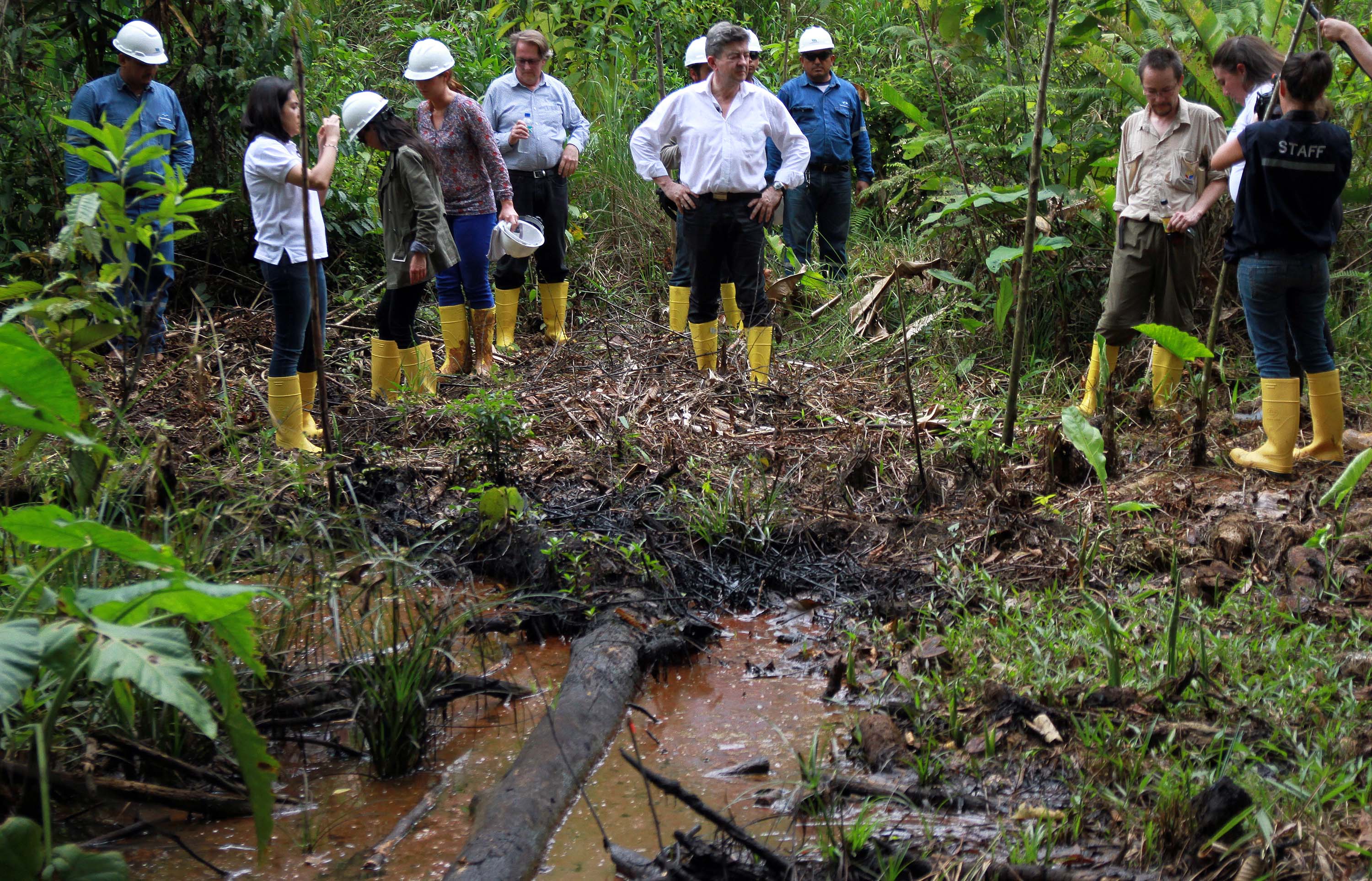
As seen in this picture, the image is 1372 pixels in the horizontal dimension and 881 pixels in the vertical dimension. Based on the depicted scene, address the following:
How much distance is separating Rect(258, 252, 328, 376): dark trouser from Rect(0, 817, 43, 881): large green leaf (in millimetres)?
3752

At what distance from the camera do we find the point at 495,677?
3672 millimetres

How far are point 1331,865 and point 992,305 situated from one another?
526 cm

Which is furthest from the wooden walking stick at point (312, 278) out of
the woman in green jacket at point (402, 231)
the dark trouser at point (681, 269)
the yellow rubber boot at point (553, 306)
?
the yellow rubber boot at point (553, 306)

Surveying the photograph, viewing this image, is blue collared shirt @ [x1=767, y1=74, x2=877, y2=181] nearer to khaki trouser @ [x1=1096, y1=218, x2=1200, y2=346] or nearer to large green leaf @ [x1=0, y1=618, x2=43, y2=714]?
khaki trouser @ [x1=1096, y1=218, x2=1200, y2=346]

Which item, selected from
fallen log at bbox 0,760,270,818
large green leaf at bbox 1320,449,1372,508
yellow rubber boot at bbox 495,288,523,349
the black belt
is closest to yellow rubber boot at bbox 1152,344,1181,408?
the black belt

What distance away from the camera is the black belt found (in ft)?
21.3

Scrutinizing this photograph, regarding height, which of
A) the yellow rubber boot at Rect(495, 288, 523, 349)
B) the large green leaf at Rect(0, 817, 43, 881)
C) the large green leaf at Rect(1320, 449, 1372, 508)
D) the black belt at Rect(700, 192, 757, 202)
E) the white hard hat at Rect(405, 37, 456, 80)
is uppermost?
the white hard hat at Rect(405, 37, 456, 80)

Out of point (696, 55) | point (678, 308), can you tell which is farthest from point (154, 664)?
point (696, 55)

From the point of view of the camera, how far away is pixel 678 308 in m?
7.96

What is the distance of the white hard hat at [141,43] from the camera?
6.62 meters

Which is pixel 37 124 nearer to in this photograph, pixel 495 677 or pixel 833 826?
pixel 495 677

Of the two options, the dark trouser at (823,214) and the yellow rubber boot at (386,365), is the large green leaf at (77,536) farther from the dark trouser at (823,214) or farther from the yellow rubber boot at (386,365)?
the dark trouser at (823,214)

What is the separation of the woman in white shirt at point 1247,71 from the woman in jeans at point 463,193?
4.03 m

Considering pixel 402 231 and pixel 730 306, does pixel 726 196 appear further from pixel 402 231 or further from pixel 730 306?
pixel 402 231
